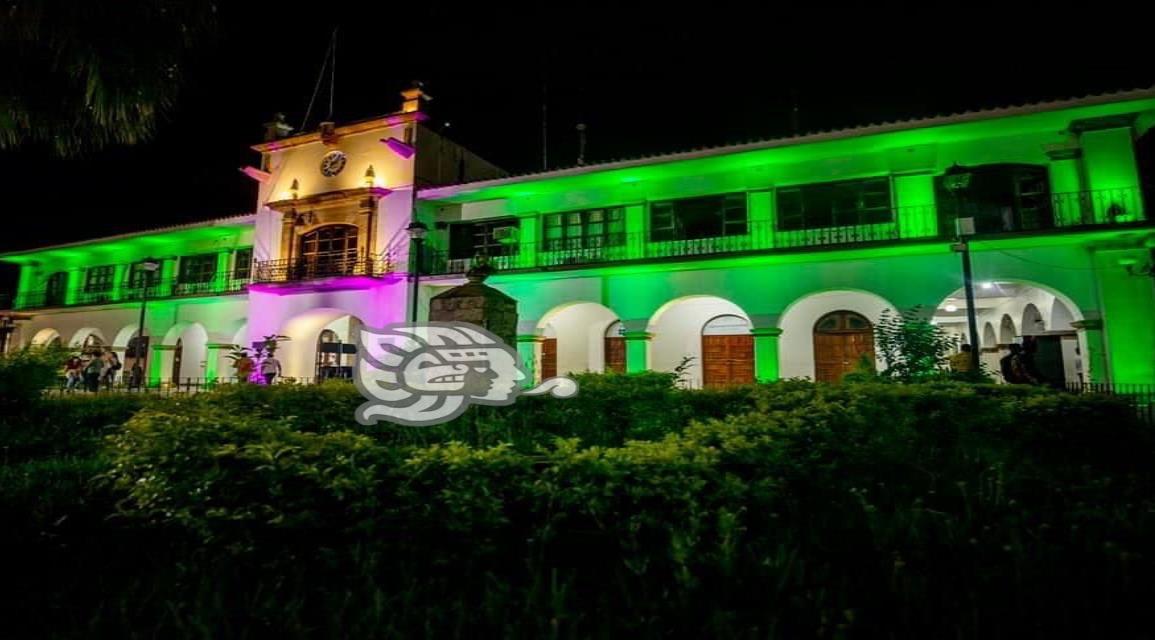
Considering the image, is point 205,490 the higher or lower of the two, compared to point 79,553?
higher

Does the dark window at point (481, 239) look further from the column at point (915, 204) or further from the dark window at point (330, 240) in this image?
the column at point (915, 204)

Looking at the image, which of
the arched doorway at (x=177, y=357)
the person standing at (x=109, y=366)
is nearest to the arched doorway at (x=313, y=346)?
the person standing at (x=109, y=366)

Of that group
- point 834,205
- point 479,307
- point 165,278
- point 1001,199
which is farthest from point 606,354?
point 165,278

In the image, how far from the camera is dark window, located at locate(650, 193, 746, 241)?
49.0ft

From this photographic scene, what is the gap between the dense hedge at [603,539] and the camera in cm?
231

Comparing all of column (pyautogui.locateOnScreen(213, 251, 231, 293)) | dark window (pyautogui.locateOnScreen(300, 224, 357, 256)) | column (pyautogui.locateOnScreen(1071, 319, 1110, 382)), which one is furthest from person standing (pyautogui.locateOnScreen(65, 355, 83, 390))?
column (pyautogui.locateOnScreen(1071, 319, 1110, 382))

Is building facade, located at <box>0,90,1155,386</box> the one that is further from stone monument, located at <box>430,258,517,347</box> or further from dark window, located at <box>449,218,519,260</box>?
stone monument, located at <box>430,258,517,347</box>

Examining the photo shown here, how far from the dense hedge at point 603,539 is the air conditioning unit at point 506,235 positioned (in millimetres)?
13513

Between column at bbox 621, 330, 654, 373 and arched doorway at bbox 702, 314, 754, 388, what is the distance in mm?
2065

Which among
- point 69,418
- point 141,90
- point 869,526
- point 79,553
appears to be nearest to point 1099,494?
point 869,526

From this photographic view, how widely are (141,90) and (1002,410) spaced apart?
8683 mm

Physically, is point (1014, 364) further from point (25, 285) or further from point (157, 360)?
point (25, 285)

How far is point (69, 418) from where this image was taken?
7230 millimetres

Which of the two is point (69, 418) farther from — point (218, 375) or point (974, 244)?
point (974, 244)
